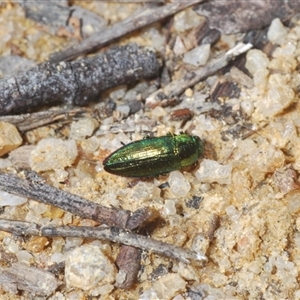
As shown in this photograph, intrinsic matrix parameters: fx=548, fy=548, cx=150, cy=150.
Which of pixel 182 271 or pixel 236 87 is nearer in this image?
pixel 182 271

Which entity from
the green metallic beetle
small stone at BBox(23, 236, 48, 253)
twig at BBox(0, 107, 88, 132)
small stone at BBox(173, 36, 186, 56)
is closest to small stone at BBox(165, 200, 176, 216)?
the green metallic beetle

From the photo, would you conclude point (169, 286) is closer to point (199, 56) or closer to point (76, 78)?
point (76, 78)

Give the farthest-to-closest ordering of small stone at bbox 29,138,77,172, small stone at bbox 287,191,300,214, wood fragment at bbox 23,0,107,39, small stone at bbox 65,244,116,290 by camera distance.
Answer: wood fragment at bbox 23,0,107,39
small stone at bbox 29,138,77,172
small stone at bbox 287,191,300,214
small stone at bbox 65,244,116,290

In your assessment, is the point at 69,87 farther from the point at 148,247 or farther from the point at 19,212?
the point at 148,247

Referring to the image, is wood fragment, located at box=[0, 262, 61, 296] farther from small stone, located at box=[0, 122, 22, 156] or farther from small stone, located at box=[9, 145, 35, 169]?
small stone, located at box=[0, 122, 22, 156]

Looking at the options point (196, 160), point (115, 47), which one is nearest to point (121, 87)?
point (115, 47)

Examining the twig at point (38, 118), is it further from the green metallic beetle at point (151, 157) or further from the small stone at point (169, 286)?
the small stone at point (169, 286)
